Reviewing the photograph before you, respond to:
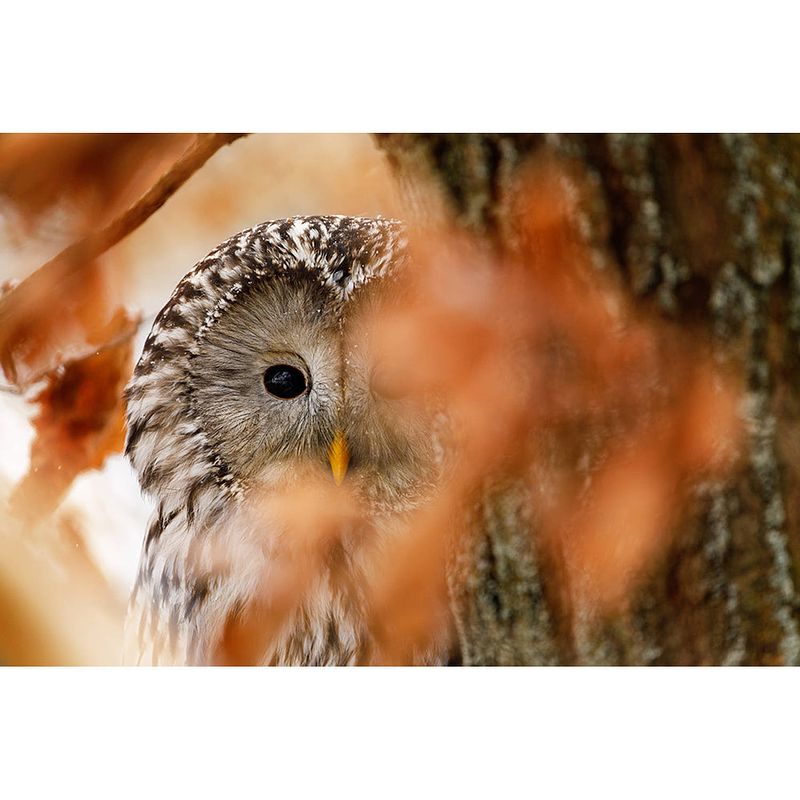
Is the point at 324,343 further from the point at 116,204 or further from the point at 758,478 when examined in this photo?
the point at 758,478

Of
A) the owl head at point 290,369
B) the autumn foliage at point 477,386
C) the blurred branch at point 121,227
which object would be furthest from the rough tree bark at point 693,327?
the blurred branch at point 121,227

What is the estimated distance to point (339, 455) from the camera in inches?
61.4

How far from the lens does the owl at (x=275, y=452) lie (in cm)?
155

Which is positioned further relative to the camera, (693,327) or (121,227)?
(121,227)

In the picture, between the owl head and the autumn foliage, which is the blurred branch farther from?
the owl head

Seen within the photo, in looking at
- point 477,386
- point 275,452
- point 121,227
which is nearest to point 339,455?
point 275,452

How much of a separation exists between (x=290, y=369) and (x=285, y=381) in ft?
0.07

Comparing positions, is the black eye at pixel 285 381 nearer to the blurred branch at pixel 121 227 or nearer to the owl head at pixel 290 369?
the owl head at pixel 290 369

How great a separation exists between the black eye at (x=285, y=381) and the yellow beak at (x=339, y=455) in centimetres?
10

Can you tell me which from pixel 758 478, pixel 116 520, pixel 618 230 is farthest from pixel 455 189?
pixel 116 520

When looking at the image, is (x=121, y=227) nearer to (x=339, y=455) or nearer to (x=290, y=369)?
(x=290, y=369)

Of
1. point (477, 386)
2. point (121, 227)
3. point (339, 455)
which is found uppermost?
point (121, 227)

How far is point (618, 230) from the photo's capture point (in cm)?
141

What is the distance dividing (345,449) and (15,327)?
637mm
